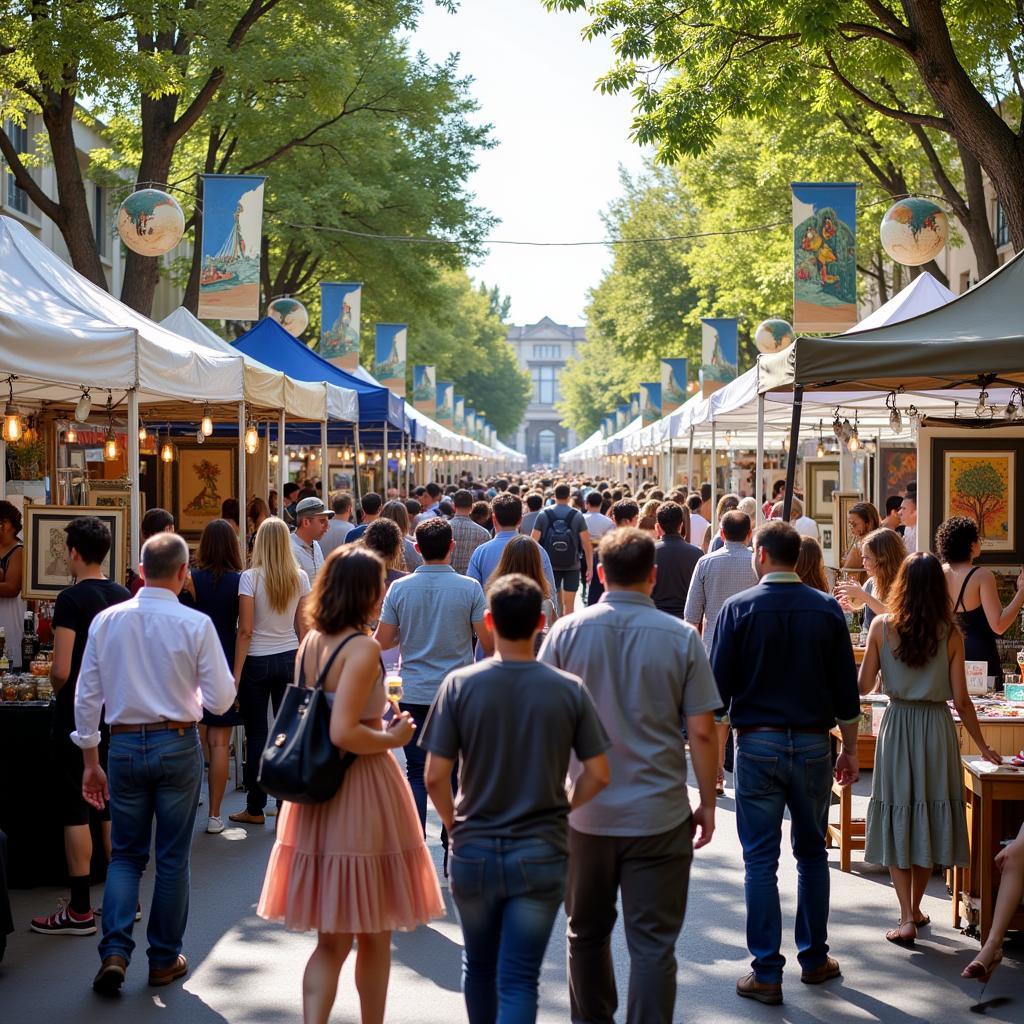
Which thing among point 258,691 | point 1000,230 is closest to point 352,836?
point 258,691

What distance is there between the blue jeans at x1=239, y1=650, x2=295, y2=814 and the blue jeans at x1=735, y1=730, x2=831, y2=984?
3.59 m

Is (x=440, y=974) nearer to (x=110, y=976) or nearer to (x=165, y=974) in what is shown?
(x=165, y=974)

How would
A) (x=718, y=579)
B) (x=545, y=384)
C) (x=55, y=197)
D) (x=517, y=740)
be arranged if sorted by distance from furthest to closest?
(x=545, y=384)
(x=55, y=197)
(x=718, y=579)
(x=517, y=740)

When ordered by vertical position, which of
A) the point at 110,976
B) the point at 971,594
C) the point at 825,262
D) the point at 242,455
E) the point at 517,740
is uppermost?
the point at 825,262

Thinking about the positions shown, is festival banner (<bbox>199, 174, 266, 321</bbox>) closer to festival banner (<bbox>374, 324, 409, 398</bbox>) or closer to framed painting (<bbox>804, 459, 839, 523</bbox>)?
framed painting (<bbox>804, 459, 839, 523</bbox>)

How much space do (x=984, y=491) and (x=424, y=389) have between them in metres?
30.1

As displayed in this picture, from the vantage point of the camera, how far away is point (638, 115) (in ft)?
46.4

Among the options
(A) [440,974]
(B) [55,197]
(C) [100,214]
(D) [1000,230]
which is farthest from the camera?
(C) [100,214]

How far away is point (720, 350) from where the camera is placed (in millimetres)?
25359

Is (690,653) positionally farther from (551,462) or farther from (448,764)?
(551,462)

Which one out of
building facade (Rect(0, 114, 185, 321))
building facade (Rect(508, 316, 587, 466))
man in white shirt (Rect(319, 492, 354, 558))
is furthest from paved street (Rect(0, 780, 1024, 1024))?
building facade (Rect(508, 316, 587, 466))

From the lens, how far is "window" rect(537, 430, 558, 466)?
547 feet

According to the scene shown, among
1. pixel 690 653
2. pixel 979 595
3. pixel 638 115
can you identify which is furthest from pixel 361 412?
pixel 690 653

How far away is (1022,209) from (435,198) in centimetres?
2036
